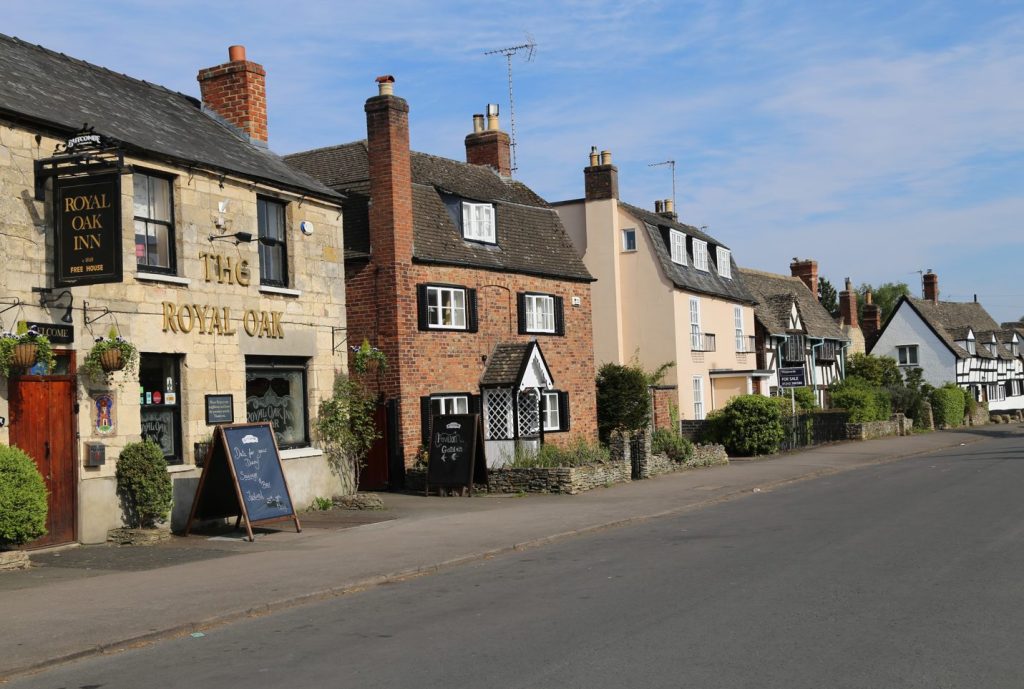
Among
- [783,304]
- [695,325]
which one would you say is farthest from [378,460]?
[783,304]

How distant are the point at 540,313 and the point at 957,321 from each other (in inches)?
2159

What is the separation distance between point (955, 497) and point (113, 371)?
47.3 ft

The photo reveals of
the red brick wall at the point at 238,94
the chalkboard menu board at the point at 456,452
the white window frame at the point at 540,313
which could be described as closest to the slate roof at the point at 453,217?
the white window frame at the point at 540,313

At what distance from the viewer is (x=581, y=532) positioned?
1611 cm

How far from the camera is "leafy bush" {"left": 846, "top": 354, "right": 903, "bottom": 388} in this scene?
59.1 metres

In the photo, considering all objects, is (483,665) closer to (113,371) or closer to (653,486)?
(113,371)

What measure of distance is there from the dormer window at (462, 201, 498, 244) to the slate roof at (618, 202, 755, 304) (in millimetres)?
10887

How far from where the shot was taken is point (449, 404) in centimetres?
2506

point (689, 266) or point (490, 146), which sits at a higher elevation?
point (490, 146)

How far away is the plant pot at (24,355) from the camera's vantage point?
44.1 feet

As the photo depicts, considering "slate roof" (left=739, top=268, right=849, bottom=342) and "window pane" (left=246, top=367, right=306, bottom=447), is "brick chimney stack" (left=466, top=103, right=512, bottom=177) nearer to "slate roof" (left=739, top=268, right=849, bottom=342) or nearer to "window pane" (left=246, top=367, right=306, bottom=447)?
"window pane" (left=246, top=367, right=306, bottom=447)

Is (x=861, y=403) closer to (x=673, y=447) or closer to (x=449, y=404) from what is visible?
(x=673, y=447)

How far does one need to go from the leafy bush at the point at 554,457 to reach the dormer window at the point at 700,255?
57.1 ft

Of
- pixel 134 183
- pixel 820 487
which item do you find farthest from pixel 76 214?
pixel 820 487
